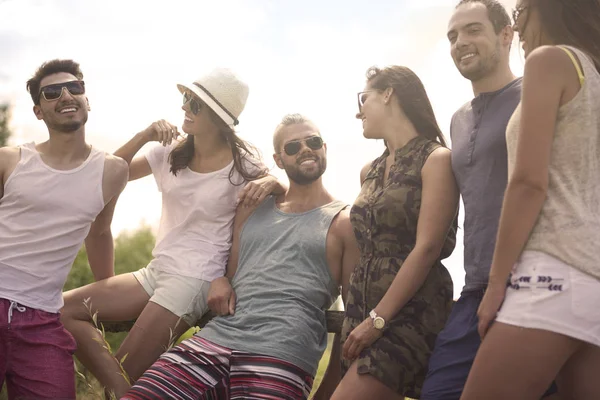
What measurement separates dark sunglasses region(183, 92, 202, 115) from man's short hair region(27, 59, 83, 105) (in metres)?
0.77

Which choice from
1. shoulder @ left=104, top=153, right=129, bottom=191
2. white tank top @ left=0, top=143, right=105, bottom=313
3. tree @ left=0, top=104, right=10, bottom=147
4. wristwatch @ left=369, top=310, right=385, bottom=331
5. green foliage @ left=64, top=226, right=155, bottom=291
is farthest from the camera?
tree @ left=0, top=104, right=10, bottom=147

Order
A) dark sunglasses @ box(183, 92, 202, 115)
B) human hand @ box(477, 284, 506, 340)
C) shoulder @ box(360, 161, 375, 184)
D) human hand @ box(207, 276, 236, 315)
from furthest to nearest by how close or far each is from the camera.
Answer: dark sunglasses @ box(183, 92, 202, 115)
human hand @ box(207, 276, 236, 315)
shoulder @ box(360, 161, 375, 184)
human hand @ box(477, 284, 506, 340)

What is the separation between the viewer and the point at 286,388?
4129 millimetres

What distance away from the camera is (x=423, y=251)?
354cm

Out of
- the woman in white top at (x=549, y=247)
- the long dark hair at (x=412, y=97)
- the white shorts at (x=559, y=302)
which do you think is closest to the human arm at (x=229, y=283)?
the long dark hair at (x=412, y=97)

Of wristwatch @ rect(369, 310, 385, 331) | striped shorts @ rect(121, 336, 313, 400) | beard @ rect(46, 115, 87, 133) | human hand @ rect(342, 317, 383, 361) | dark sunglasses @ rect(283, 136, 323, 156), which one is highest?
beard @ rect(46, 115, 87, 133)

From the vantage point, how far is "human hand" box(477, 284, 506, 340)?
106 inches

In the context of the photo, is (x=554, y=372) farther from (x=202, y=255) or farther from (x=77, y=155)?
(x=77, y=155)

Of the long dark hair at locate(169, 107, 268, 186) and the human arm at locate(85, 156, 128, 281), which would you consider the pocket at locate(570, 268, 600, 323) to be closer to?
the long dark hair at locate(169, 107, 268, 186)

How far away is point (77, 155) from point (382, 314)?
2530 mm

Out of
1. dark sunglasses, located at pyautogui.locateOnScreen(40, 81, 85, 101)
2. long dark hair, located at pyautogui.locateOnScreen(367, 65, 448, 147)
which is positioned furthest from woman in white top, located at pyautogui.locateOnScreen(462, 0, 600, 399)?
dark sunglasses, located at pyautogui.locateOnScreen(40, 81, 85, 101)

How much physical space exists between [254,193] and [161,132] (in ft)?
2.95

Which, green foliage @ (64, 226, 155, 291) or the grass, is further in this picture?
green foliage @ (64, 226, 155, 291)

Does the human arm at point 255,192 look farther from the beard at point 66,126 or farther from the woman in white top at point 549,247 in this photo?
the woman in white top at point 549,247
